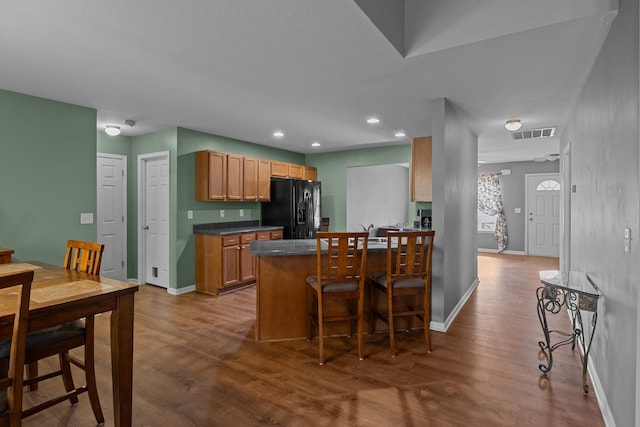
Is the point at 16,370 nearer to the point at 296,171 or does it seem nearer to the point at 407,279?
the point at 407,279

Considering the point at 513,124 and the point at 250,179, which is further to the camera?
the point at 250,179

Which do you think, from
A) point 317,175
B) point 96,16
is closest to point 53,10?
point 96,16

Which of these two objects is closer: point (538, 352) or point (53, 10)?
point (53, 10)

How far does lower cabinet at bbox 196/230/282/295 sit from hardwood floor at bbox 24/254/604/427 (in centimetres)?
100

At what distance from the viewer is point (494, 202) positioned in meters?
8.59

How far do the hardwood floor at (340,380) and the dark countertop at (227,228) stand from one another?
4.62 feet

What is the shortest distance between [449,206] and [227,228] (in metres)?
3.41

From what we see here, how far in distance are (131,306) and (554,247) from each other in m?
9.04

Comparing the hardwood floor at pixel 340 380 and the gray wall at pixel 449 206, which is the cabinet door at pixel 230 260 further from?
the gray wall at pixel 449 206

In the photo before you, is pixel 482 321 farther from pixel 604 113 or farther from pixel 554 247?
pixel 554 247

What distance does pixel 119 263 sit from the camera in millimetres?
5184

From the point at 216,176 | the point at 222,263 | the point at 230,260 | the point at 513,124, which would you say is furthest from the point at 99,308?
the point at 513,124

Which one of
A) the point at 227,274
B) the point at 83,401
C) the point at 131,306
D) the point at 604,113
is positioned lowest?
the point at 83,401

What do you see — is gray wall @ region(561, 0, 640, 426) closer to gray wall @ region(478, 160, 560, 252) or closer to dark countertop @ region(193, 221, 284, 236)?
dark countertop @ region(193, 221, 284, 236)
